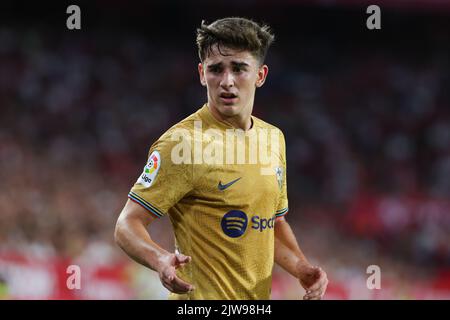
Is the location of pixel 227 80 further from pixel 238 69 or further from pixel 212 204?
pixel 212 204

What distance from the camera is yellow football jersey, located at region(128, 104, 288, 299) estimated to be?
326 cm

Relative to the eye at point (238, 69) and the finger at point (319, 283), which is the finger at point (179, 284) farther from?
the eye at point (238, 69)

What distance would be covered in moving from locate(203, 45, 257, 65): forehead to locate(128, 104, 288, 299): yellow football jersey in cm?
31

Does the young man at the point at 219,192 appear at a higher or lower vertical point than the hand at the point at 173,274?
higher

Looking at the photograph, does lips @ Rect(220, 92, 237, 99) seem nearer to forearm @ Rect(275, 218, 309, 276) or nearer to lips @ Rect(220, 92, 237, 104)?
lips @ Rect(220, 92, 237, 104)

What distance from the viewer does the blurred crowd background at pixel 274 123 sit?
896 cm

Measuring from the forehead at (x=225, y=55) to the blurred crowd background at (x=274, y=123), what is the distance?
15.7 ft

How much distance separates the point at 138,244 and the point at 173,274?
324mm

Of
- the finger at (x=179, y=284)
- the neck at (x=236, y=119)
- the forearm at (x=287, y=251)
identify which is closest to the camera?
the finger at (x=179, y=284)

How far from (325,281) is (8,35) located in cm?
1095

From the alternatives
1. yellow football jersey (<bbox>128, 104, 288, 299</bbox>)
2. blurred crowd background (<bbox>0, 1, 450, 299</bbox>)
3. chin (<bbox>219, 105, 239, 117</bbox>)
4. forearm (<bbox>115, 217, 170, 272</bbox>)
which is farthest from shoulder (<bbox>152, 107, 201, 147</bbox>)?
blurred crowd background (<bbox>0, 1, 450, 299</bbox>)

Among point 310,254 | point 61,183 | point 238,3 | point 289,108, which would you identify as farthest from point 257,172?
point 238,3

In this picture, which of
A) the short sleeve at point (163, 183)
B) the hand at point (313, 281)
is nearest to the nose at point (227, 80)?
the short sleeve at point (163, 183)
